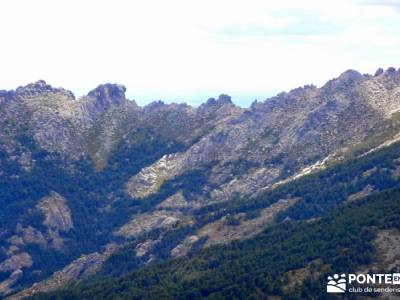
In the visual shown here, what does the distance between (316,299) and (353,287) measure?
11572mm

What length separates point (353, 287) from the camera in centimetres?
19775

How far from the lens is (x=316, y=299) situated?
19688cm

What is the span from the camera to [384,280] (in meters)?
199

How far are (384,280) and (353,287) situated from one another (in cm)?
972

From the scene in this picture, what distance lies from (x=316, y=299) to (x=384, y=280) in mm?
21261
